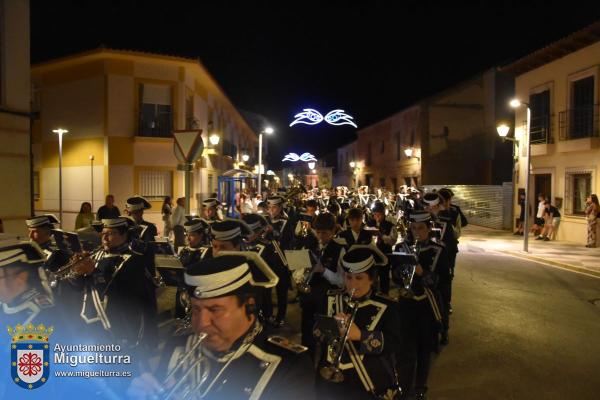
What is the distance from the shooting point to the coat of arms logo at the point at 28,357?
2.87 m

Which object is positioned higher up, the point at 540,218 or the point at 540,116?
the point at 540,116

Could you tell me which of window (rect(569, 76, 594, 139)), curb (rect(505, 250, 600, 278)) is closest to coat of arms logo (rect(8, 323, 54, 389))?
curb (rect(505, 250, 600, 278))

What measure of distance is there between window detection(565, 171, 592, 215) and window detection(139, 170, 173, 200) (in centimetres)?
1662

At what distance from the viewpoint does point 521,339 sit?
22.1 feet

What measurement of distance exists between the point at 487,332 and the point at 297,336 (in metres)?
2.97

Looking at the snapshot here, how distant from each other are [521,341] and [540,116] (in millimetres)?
16830

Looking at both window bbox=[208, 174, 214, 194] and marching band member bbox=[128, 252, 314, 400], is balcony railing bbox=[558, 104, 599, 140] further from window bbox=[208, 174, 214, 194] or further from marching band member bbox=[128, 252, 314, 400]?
marching band member bbox=[128, 252, 314, 400]

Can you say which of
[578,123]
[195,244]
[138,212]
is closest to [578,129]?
[578,123]

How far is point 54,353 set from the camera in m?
3.17

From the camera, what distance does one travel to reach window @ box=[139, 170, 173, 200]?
18625 millimetres

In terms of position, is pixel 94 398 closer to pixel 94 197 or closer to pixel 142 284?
pixel 142 284

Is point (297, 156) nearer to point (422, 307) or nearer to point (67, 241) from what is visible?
point (67, 241)

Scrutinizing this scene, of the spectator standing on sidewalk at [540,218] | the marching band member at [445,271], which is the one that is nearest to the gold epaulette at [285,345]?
the marching band member at [445,271]

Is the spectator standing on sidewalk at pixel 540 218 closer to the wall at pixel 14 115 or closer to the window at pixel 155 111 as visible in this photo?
the window at pixel 155 111
